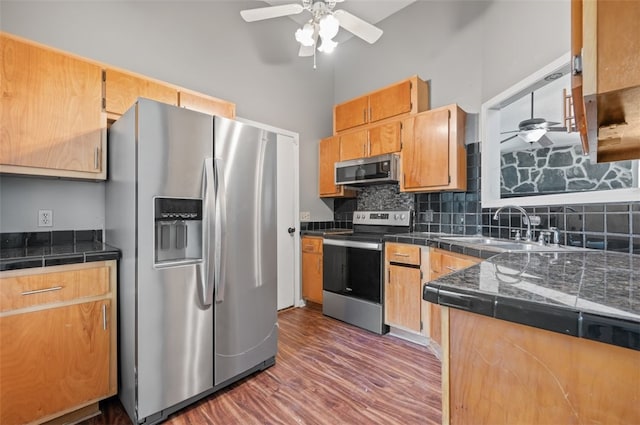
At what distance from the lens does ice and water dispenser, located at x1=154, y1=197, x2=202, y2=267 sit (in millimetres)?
1611

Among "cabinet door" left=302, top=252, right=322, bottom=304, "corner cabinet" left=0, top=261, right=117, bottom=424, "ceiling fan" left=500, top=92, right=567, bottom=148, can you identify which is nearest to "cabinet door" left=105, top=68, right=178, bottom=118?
"corner cabinet" left=0, top=261, right=117, bottom=424

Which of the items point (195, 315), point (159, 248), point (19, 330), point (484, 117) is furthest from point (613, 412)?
point (484, 117)

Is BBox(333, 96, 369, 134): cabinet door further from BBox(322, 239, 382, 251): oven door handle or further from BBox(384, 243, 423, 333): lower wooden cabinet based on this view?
BBox(384, 243, 423, 333): lower wooden cabinet

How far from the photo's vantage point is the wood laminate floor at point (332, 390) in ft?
5.37

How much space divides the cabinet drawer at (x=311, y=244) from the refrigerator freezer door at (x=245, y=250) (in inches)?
50.2

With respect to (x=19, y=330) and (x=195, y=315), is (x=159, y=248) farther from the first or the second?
(x=19, y=330)

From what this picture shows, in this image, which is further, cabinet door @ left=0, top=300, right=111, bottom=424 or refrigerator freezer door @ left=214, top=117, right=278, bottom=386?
refrigerator freezer door @ left=214, top=117, right=278, bottom=386

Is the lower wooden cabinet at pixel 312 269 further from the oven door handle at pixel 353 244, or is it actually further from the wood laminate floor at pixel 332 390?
the wood laminate floor at pixel 332 390

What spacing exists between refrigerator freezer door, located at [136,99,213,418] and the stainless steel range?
1.52 m

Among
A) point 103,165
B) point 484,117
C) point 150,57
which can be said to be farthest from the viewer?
point 484,117

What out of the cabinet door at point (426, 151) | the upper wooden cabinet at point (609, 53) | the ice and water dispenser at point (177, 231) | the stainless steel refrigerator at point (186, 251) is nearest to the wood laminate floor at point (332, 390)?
the stainless steel refrigerator at point (186, 251)

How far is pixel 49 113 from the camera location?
67.3 inches

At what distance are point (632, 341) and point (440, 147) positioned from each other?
248cm

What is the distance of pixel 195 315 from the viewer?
1707 millimetres
